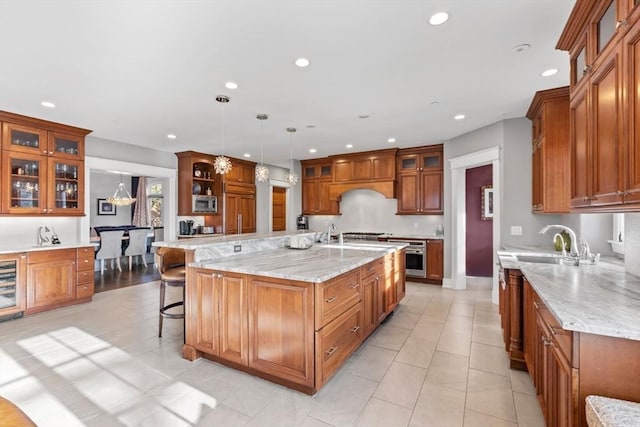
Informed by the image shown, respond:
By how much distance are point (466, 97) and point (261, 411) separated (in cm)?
371

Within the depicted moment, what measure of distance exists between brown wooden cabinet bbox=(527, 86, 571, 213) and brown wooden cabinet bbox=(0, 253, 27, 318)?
6559 mm

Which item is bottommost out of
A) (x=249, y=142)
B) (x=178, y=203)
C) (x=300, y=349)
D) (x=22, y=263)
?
(x=300, y=349)

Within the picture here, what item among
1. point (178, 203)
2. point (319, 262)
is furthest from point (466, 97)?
point (178, 203)

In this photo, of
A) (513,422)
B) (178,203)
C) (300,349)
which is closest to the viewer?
(513,422)

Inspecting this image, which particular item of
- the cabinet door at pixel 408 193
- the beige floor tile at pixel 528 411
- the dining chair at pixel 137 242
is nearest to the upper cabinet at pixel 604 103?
the beige floor tile at pixel 528 411

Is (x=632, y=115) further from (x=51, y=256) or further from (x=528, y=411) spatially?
(x=51, y=256)

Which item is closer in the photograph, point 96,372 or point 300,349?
point 300,349

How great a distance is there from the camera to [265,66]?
2717 mm

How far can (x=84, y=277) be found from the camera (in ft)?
15.1

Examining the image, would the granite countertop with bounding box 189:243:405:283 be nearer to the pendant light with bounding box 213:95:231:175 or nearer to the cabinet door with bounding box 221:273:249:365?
the cabinet door with bounding box 221:273:249:365

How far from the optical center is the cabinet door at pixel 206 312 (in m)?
2.64

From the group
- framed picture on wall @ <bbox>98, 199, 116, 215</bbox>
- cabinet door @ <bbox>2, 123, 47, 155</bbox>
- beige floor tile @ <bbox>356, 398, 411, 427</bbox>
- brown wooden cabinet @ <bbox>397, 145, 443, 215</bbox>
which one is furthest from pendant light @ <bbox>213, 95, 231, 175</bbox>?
framed picture on wall @ <bbox>98, 199, 116, 215</bbox>

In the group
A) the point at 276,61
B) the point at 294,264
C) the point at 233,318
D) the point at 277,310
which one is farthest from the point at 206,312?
the point at 276,61

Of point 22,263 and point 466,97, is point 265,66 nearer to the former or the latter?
point 466,97
